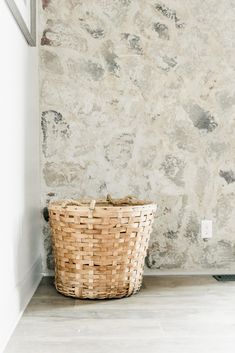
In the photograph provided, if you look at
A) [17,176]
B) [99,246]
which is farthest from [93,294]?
[17,176]

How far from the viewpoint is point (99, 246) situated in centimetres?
198

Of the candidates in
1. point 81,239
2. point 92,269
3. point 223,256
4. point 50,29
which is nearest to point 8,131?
point 81,239

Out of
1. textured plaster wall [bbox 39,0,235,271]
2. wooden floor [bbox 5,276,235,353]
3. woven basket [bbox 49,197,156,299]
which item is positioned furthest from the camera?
textured plaster wall [bbox 39,0,235,271]

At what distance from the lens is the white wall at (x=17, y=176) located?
1.57 metres

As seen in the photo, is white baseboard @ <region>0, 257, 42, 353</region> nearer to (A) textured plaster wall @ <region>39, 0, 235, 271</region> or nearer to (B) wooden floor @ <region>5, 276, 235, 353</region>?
(B) wooden floor @ <region>5, 276, 235, 353</region>

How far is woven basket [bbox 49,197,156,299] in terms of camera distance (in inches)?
77.1

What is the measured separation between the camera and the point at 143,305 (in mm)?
1937

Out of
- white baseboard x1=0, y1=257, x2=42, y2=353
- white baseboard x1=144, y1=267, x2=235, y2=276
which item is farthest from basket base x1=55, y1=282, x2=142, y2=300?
white baseboard x1=144, y1=267, x2=235, y2=276

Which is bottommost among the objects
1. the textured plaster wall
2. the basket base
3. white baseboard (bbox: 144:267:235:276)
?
white baseboard (bbox: 144:267:235:276)

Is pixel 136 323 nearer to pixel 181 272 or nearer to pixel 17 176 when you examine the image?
pixel 17 176

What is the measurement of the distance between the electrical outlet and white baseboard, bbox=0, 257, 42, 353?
85cm

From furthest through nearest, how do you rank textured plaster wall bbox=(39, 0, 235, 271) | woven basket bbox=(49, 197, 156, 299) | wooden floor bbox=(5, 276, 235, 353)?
textured plaster wall bbox=(39, 0, 235, 271) → woven basket bbox=(49, 197, 156, 299) → wooden floor bbox=(5, 276, 235, 353)

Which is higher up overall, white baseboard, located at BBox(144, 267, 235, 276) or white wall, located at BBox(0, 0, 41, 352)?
white wall, located at BBox(0, 0, 41, 352)

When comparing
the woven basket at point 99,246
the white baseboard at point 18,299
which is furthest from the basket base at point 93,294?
the white baseboard at point 18,299
